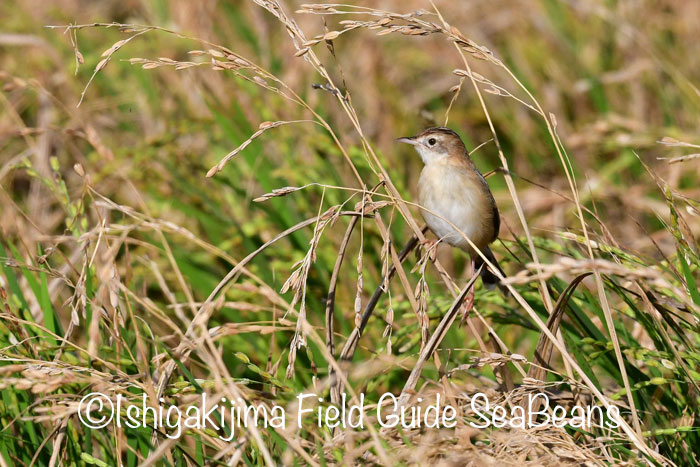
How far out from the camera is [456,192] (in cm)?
310

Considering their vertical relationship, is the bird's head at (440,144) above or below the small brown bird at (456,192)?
above

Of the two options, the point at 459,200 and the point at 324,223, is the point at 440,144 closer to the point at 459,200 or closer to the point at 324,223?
the point at 459,200

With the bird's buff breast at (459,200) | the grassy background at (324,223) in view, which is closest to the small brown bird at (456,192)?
the bird's buff breast at (459,200)

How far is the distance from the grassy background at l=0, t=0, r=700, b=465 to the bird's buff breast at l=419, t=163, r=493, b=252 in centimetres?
20

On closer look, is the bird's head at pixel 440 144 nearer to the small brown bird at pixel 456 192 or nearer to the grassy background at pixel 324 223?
the small brown bird at pixel 456 192

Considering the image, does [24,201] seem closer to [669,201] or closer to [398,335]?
[398,335]

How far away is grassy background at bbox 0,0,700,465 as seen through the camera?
2.04 meters

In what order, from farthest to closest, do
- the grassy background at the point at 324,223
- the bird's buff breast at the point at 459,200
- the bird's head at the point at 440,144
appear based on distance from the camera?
the bird's head at the point at 440,144 < the bird's buff breast at the point at 459,200 < the grassy background at the point at 324,223

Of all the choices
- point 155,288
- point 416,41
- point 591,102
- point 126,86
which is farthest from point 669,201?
point 416,41

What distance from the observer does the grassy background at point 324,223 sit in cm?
204

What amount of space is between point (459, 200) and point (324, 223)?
122 centimetres

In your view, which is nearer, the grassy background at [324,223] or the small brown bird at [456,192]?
the grassy background at [324,223]

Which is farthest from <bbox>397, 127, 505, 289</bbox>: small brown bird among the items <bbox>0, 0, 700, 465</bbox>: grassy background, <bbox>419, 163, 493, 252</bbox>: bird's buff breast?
<bbox>0, 0, 700, 465</bbox>: grassy background

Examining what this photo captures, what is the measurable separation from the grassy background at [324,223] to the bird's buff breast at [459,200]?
7.7 inches
